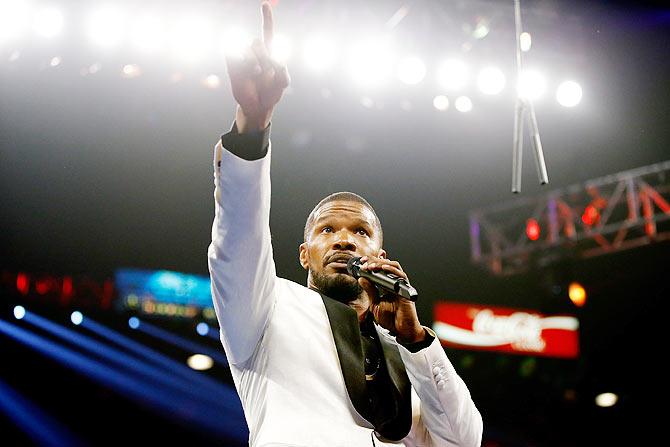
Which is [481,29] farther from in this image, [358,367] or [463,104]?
[358,367]

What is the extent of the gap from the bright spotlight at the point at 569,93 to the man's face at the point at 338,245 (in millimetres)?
4968

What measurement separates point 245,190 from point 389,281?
42 cm

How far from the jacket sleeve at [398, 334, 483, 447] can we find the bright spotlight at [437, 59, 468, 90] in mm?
4855

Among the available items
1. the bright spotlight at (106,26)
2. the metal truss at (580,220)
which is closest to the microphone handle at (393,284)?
the bright spotlight at (106,26)

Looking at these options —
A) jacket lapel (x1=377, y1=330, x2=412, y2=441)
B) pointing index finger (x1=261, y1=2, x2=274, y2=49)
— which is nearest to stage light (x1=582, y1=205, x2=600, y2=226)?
jacket lapel (x1=377, y1=330, x2=412, y2=441)

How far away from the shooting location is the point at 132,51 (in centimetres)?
591

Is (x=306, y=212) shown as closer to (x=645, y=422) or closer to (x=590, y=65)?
(x=590, y=65)

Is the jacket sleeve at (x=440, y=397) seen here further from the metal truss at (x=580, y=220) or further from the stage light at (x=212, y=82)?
the metal truss at (x=580, y=220)

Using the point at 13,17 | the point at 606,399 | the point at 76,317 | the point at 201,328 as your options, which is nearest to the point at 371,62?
the point at 13,17

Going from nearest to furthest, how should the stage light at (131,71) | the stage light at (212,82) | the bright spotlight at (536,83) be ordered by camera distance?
the stage light at (131,71), the stage light at (212,82), the bright spotlight at (536,83)

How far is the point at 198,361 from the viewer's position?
9094 millimetres

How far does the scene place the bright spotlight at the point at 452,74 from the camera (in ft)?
21.1

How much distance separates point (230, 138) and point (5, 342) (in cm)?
794

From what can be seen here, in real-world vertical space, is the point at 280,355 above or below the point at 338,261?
below
